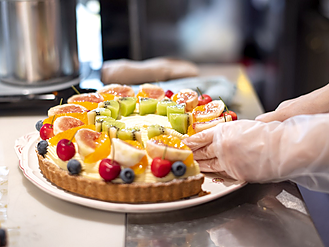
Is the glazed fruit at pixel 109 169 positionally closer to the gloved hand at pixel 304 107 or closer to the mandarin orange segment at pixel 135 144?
the mandarin orange segment at pixel 135 144

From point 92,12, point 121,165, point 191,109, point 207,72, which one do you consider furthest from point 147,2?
point 121,165

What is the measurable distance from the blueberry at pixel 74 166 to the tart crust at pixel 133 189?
0.06ft

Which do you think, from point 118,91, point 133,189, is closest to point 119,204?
point 133,189

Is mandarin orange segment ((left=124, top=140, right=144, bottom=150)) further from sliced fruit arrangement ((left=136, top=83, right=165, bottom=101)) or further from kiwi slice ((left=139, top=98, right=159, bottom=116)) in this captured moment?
sliced fruit arrangement ((left=136, top=83, right=165, bottom=101))

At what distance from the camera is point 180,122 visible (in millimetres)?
1853

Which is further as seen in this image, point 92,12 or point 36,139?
point 92,12

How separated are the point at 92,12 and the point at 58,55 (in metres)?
1.76

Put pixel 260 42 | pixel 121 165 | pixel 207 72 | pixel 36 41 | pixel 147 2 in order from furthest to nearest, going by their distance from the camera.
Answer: pixel 260 42, pixel 147 2, pixel 207 72, pixel 36 41, pixel 121 165

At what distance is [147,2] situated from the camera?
14.8ft

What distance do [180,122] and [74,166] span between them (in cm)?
56

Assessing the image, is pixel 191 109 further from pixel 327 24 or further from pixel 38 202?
pixel 327 24

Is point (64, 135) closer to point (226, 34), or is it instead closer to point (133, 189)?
point (133, 189)

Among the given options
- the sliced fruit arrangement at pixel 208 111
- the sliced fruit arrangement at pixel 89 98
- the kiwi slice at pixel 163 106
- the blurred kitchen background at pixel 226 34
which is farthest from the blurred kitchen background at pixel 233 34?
the sliced fruit arrangement at pixel 208 111

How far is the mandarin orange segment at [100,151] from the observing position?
60.0 inches
